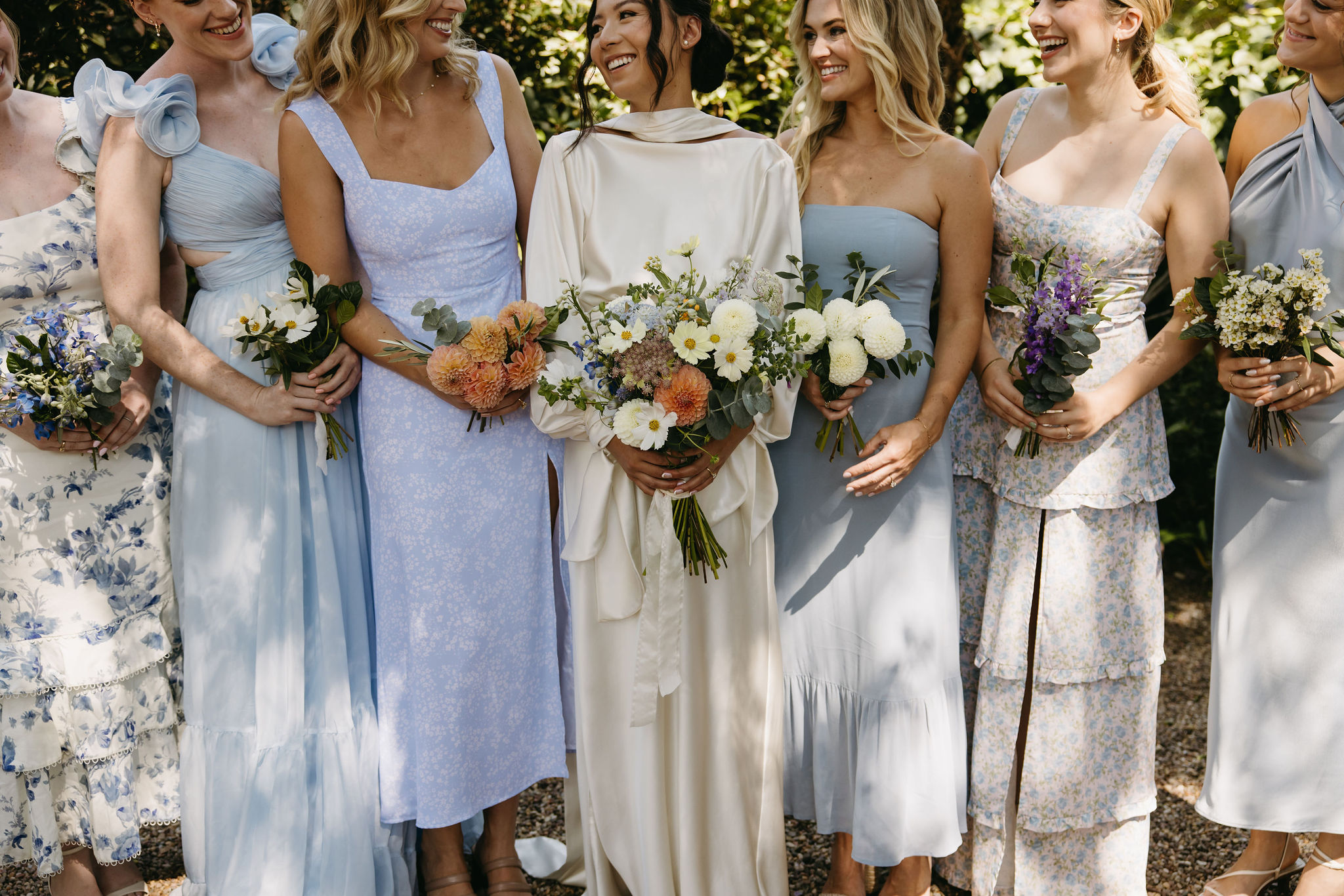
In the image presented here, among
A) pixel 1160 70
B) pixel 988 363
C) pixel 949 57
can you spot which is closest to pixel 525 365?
pixel 988 363

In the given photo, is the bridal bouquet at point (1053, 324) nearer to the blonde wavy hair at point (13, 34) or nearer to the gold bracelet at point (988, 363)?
the gold bracelet at point (988, 363)

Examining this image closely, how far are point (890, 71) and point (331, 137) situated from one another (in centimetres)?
165

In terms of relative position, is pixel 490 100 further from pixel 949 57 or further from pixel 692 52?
pixel 949 57

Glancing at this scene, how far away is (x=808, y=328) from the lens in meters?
3.10

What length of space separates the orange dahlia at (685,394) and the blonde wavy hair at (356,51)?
50.5 inches

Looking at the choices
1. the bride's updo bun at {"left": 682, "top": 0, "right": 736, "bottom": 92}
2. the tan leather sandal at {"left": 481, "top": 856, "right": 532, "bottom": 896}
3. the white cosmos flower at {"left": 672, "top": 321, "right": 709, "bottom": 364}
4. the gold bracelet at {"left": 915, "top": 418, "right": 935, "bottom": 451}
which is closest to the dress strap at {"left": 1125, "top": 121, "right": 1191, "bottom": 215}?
the gold bracelet at {"left": 915, "top": 418, "right": 935, "bottom": 451}

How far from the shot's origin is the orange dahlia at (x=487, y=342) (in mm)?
3156

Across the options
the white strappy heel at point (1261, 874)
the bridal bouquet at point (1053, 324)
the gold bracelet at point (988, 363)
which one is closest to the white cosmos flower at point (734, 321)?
the bridal bouquet at point (1053, 324)

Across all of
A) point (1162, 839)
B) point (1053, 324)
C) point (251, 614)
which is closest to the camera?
point (1053, 324)

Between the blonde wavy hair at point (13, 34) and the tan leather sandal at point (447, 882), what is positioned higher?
the blonde wavy hair at point (13, 34)

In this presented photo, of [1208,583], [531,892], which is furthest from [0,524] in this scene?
[1208,583]

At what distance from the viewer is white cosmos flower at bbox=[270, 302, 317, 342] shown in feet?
10.7

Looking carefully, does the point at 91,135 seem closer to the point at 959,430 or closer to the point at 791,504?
the point at 791,504

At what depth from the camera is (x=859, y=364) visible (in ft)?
10.3
